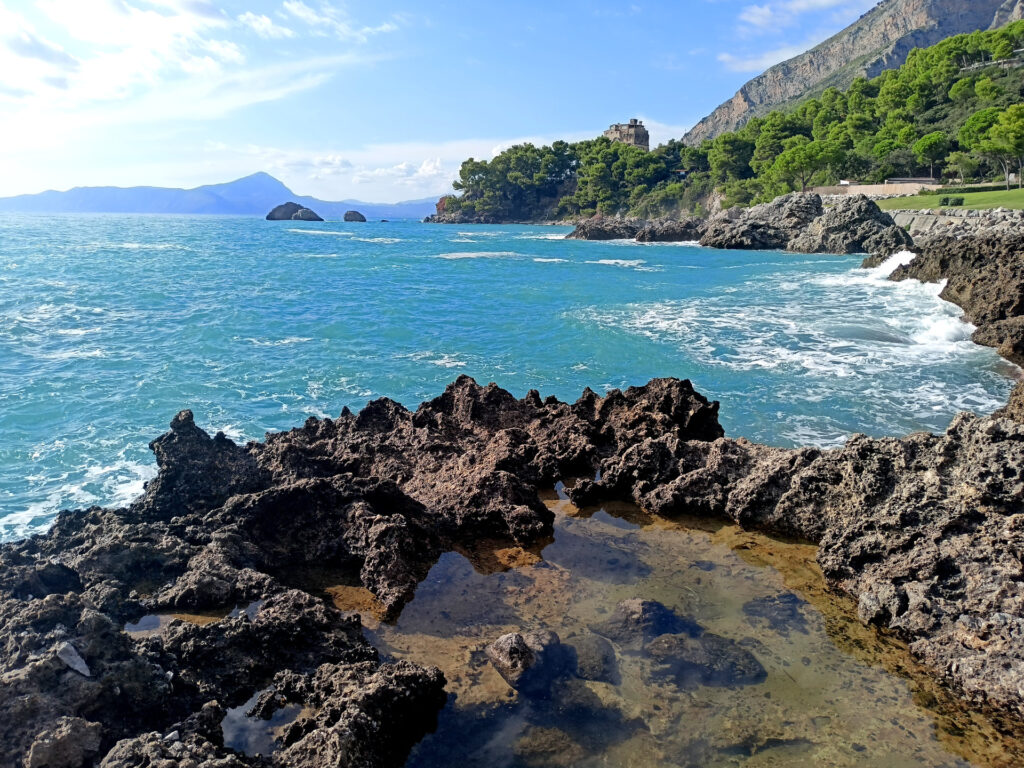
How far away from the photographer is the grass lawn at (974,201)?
151ft

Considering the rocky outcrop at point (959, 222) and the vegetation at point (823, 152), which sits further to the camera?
the vegetation at point (823, 152)

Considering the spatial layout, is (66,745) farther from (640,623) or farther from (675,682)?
(640,623)

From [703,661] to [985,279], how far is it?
81.2ft

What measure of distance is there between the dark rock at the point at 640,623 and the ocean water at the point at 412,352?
292 inches

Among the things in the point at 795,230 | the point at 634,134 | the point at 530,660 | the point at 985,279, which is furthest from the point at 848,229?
the point at 634,134

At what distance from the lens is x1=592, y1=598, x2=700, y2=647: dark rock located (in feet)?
21.0

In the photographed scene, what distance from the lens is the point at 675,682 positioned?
19.0ft

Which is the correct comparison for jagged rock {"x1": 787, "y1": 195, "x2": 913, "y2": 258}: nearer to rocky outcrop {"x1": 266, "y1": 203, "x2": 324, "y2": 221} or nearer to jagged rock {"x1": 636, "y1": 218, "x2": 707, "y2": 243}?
jagged rock {"x1": 636, "y1": 218, "x2": 707, "y2": 243}

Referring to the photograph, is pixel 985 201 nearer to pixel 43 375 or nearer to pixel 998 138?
pixel 998 138

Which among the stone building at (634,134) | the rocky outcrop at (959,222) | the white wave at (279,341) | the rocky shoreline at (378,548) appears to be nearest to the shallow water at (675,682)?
the rocky shoreline at (378,548)

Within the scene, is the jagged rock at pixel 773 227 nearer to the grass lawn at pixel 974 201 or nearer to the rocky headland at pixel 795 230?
the rocky headland at pixel 795 230

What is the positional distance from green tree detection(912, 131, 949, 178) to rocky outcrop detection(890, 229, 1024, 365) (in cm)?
4130

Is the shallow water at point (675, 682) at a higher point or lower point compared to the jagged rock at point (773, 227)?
lower

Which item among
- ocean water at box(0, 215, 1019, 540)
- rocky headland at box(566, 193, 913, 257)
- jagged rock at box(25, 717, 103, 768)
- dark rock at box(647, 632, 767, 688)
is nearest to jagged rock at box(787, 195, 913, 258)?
rocky headland at box(566, 193, 913, 257)
